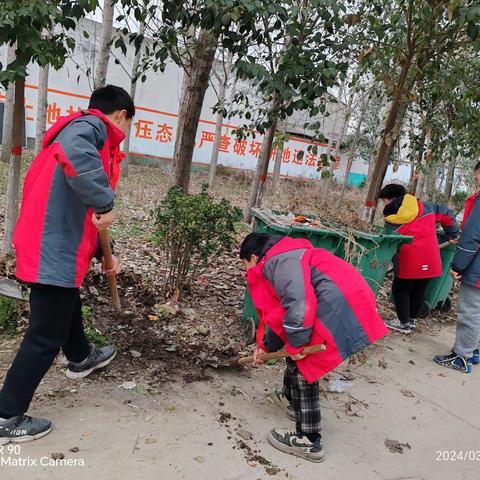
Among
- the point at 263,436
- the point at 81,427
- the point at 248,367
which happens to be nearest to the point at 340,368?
the point at 248,367

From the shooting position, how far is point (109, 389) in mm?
2801

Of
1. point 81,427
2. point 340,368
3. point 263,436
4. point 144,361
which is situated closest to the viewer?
point 81,427

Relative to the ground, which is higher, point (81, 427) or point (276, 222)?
point (276, 222)

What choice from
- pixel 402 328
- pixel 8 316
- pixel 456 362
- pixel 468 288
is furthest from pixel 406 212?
pixel 8 316

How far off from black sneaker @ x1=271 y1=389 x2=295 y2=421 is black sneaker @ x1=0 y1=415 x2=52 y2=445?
1.41m

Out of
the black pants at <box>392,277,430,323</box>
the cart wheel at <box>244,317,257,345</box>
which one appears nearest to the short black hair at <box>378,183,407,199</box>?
the black pants at <box>392,277,430,323</box>

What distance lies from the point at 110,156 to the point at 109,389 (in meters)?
1.46

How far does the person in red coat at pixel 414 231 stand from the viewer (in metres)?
4.32

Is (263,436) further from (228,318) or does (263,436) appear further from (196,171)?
(196,171)

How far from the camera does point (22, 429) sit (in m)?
2.24

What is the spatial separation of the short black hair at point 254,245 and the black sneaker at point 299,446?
1049 millimetres

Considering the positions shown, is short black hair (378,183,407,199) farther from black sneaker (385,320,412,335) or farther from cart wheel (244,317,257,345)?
cart wheel (244,317,257,345)

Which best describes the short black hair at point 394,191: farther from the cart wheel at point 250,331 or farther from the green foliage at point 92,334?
the green foliage at point 92,334

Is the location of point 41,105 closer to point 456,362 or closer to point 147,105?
point 147,105
